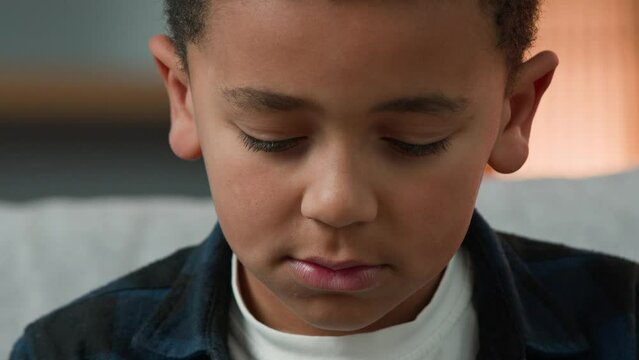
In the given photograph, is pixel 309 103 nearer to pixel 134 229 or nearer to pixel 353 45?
pixel 353 45

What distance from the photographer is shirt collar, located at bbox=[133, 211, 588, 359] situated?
83 cm

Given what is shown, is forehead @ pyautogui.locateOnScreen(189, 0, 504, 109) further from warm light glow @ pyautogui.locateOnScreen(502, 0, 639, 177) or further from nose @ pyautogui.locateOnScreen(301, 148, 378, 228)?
warm light glow @ pyautogui.locateOnScreen(502, 0, 639, 177)

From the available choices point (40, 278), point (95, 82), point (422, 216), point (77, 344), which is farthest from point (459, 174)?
point (95, 82)

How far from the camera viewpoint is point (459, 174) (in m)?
0.70

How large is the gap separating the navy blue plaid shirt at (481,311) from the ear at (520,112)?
0.37 feet

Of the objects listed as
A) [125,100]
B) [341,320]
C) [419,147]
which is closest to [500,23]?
[419,147]

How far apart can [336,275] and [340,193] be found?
71mm

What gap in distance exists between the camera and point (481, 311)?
840 mm

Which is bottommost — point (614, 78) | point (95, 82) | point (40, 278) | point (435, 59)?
point (614, 78)

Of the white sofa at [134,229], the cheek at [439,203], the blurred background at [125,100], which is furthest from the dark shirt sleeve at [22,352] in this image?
the blurred background at [125,100]

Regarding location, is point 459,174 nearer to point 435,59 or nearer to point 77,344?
point 435,59

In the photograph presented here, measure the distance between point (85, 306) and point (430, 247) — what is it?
1.08 feet

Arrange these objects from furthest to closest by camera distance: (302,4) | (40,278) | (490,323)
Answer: (40,278) < (490,323) < (302,4)

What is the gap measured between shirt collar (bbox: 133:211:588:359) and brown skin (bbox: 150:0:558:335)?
125 millimetres
